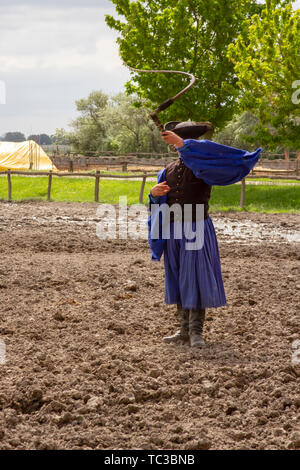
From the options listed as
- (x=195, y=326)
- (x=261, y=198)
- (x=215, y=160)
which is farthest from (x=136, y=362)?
(x=261, y=198)

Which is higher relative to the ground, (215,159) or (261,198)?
(215,159)

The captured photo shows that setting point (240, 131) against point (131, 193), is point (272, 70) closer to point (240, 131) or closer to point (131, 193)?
point (131, 193)

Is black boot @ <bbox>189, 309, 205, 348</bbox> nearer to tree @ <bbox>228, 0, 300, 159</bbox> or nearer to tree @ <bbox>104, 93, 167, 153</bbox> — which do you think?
tree @ <bbox>228, 0, 300, 159</bbox>

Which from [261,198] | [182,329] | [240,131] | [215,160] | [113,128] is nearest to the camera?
[215,160]

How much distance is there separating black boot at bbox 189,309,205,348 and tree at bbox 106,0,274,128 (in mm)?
15980

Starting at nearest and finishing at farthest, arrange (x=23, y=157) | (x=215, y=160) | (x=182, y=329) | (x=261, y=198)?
1. (x=215, y=160)
2. (x=182, y=329)
3. (x=261, y=198)
4. (x=23, y=157)

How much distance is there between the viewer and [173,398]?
141 inches

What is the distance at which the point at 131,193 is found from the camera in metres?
20.1

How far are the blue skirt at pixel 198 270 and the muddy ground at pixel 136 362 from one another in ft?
1.35

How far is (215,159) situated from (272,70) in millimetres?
16799

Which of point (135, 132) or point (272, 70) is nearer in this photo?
point (272, 70)

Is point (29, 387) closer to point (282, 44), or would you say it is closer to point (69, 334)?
point (69, 334)
